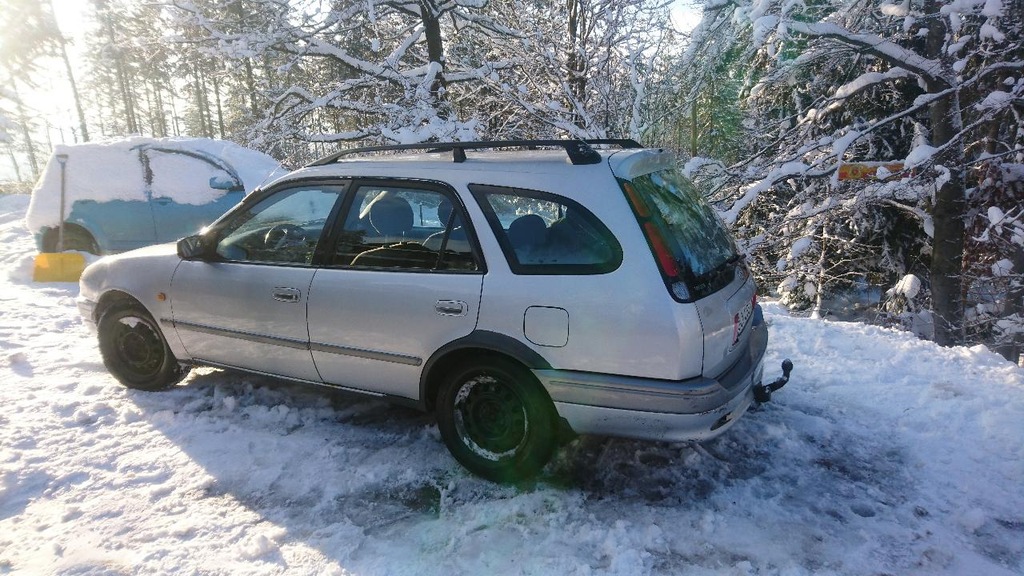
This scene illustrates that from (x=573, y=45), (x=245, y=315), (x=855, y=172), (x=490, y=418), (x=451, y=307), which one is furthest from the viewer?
(x=573, y=45)

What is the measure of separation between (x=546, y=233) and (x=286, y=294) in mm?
1672

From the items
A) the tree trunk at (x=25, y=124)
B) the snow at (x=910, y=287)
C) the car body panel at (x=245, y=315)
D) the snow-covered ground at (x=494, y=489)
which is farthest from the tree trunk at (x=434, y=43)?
the tree trunk at (x=25, y=124)

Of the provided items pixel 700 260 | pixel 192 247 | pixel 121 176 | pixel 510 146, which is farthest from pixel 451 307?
pixel 121 176

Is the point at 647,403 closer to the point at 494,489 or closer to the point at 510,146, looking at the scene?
the point at 494,489

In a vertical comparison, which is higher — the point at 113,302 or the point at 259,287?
the point at 259,287

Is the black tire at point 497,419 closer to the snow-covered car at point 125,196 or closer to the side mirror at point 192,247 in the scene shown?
the side mirror at point 192,247

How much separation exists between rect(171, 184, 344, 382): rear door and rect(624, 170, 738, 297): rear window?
6.12 feet

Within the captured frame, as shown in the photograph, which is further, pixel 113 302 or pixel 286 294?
pixel 113 302

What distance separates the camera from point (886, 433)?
11.5 feet

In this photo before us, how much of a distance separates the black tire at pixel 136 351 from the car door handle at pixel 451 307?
2365 millimetres

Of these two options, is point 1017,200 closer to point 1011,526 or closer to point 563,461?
point 1011,526

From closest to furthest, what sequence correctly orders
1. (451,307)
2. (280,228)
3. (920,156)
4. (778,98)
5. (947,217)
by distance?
(451,307)
(280,228)
(920,156)
(947,217)
(778,98)

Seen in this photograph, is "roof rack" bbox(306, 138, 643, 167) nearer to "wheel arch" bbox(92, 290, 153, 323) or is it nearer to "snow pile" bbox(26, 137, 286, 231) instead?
"wheel arch" bbox(92, 290, 153, 323)

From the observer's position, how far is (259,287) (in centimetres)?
356
